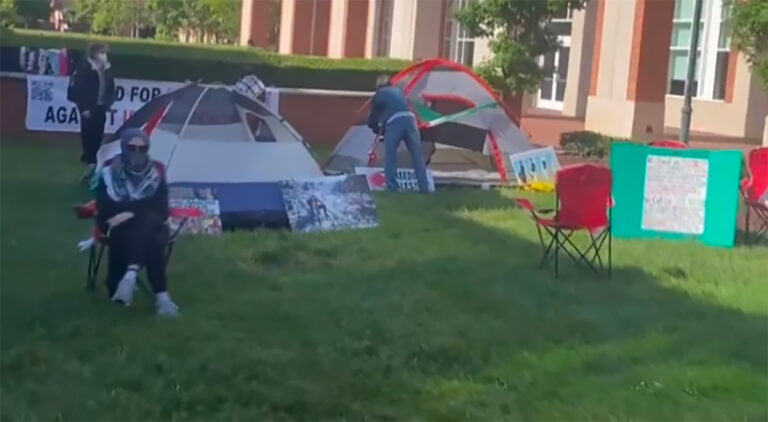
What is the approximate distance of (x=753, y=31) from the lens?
691 inches

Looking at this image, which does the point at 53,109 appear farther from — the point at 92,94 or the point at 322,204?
the point at 322,204

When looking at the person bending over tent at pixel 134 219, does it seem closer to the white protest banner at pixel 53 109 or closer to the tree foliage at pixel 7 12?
the white protest banner at pixel 53 109

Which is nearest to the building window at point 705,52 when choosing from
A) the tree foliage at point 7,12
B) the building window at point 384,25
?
the building window at point 384,25

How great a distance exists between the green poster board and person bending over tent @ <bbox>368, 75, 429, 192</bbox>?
373 centimetres

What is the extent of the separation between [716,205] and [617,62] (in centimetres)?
1520

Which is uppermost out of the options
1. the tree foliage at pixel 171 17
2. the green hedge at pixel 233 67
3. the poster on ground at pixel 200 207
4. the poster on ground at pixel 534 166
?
the tree foliage at pixel 171 17

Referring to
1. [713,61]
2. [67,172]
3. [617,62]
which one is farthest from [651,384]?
[713,61]

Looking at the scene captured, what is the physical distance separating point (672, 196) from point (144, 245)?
6124 millimetres

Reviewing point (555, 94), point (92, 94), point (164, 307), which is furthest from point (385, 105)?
point (555, 94)

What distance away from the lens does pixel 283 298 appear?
9.56 meters

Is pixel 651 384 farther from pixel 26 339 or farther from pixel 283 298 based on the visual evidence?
pixel 26 339

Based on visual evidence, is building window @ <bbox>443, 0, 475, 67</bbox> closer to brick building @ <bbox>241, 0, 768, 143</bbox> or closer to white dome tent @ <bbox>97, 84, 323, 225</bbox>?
brick building @ <bbox>241, 0, 768, 143</bbox>

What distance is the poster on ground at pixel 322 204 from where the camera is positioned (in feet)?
41.4

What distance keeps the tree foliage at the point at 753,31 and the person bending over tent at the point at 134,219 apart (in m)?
10.8
